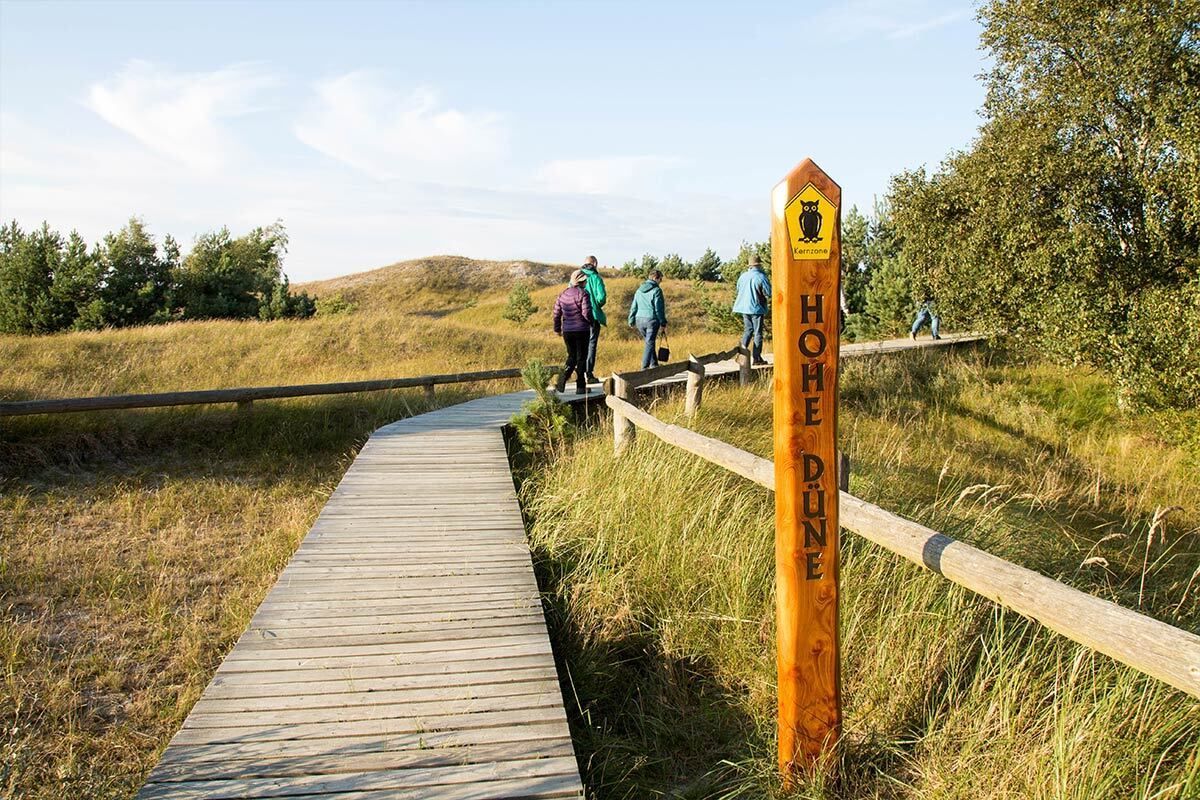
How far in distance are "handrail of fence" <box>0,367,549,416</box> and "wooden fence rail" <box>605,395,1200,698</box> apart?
8.93m

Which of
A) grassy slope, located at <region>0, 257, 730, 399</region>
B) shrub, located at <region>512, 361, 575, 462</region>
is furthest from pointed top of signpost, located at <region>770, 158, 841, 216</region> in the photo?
grassy slope, located at <region>0, 257, 730, 399</region>

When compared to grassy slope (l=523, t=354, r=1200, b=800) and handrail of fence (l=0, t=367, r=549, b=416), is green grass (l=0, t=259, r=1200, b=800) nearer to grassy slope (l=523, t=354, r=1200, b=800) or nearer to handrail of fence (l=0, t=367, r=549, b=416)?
grassy slope (l=523, t=354, r=1200, b=800)

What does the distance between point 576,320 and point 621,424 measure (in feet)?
11.7

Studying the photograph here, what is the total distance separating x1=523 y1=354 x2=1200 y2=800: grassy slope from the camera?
2994 mm

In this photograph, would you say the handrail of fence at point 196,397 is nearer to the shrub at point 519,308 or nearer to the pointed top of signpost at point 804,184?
the pointed top of signpost at point 804,184

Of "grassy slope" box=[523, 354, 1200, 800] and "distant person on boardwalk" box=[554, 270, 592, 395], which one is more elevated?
"distant person on boardwalk" box=[554, 270, 592, 395]

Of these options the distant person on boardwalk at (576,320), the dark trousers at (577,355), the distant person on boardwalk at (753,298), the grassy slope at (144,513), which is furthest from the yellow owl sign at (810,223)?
the distant person on boardwalk at (753,298)

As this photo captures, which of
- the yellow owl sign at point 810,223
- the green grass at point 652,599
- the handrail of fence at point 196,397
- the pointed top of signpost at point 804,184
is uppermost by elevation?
the pointed top of signpost at point 804,184

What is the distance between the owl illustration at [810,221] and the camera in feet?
9.80

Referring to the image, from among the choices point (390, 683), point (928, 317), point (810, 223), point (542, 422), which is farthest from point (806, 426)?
point (928, 317)

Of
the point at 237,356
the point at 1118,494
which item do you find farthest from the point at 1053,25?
the point at 237,356

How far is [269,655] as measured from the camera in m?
3.90

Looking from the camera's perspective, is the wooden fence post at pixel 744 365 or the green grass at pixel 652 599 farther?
the wooden fence post at pixel 744 365

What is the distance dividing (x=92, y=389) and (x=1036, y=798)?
13.9 meters
